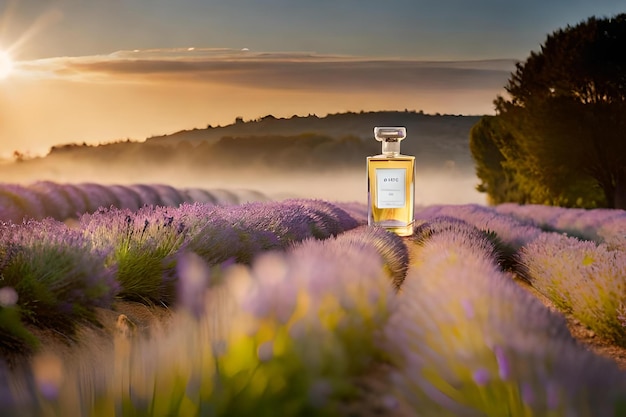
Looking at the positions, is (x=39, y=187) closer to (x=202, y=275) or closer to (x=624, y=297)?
(x=202, y=275)

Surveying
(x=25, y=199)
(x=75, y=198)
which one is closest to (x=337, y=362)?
(x=25, y=199)

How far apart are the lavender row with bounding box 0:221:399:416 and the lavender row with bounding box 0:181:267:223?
13.1ft

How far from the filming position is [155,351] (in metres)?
1.59

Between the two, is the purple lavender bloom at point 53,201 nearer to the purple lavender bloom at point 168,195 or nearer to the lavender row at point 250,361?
the purple lavender bloom at point 168,195

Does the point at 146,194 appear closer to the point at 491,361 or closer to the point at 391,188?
the point at 391,188

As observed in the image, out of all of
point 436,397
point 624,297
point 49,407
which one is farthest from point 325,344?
point 624,297

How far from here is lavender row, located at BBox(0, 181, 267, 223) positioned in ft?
22.4

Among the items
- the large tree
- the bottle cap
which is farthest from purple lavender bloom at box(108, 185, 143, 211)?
the large tree

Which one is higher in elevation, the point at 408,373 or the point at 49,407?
the point at 49,407

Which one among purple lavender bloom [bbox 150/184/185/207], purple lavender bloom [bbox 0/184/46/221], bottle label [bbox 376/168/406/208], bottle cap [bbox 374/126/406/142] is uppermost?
bottle cap [bbox 374/126/406/142]

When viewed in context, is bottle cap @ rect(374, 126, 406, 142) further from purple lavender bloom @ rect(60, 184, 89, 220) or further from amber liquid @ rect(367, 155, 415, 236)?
purple lavender bloom @ rect(60, 184, 89, 220)

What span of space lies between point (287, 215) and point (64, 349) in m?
2.79

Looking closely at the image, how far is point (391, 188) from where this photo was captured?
5.64 m

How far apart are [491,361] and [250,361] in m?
0.63
